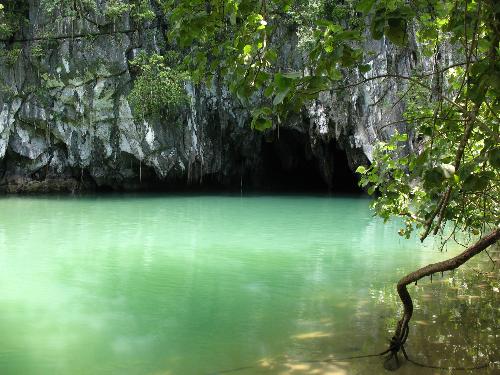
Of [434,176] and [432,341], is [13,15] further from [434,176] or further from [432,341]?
[434,176]

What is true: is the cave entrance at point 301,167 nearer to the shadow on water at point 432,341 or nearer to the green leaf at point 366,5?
the shadow on water at point 432,341

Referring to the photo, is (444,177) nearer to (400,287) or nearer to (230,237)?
(400,287)

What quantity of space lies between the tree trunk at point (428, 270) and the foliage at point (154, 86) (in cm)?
1441

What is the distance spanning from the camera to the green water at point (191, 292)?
3965 millimetres

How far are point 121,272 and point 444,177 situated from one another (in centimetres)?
550

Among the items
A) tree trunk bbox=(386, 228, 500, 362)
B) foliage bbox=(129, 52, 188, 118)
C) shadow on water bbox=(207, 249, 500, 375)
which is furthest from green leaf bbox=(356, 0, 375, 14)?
foliage bbox=(129, 52, 188, 118)

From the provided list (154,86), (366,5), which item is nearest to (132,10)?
(154,86)

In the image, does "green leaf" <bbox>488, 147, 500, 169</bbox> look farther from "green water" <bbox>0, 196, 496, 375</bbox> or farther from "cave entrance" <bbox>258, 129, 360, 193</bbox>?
"cave entrance" <bbox>258, 129, 360, 193</bbox>

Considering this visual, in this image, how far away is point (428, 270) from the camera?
→ 10.1ft

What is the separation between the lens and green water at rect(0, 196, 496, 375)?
3.96 meters

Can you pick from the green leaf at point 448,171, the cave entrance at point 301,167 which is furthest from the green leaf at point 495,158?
the cave entrance at point 301,167

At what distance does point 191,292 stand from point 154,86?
1255 cm

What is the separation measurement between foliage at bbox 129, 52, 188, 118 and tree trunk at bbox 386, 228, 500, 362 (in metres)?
14.4

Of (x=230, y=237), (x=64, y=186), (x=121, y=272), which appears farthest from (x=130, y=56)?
(x=121, y=272)
